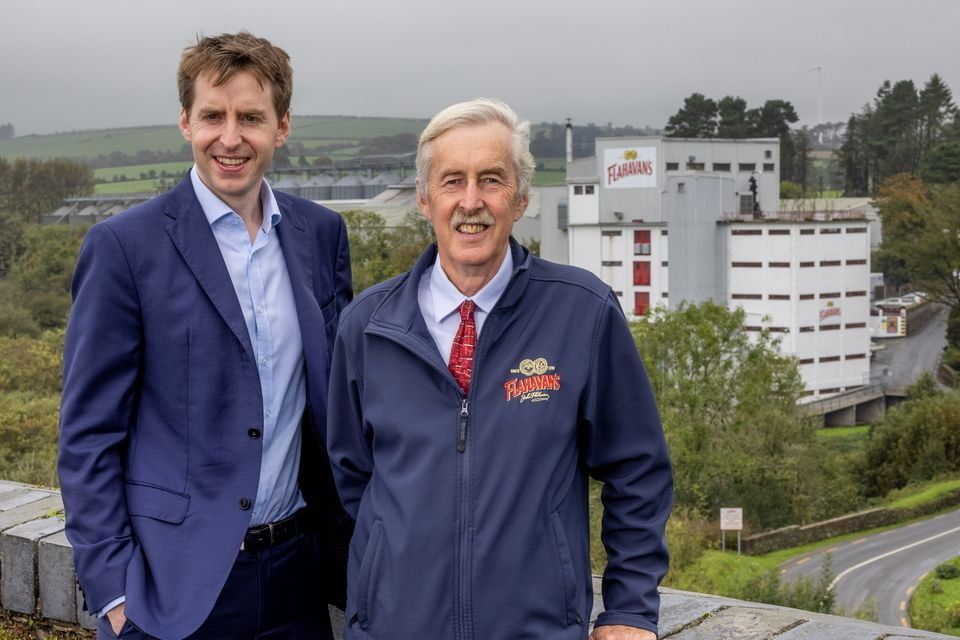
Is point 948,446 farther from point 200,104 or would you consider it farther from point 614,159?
point 200,104

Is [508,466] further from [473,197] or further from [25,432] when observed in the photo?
[25,432]

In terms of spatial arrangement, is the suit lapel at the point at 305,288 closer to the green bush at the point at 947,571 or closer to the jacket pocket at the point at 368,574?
the jacket pocket at the point at 368,574

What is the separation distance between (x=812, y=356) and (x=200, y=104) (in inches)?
2275

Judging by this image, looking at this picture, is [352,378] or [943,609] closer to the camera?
[352,378]

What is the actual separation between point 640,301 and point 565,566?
59.1m

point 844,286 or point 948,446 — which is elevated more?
point 844,286

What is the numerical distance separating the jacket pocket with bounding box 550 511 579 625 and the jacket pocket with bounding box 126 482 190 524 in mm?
1007

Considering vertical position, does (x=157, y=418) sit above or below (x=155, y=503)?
Result: above

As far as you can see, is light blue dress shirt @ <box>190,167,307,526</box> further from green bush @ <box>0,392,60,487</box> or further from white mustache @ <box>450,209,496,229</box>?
green bush @ <box>0,392,60,487</box>

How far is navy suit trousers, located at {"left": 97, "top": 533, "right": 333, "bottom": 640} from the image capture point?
3008 millimetres

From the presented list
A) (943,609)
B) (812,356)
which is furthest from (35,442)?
(812,356)

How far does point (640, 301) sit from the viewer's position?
2403 inches

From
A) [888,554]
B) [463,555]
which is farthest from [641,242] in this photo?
[463,555]

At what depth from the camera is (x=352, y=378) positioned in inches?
110
